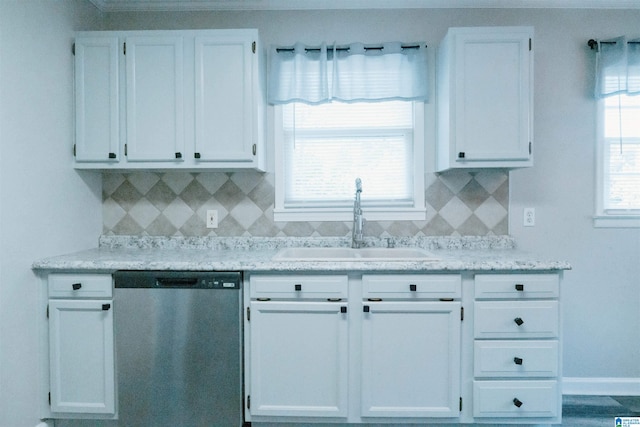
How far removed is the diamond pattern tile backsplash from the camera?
249 cm

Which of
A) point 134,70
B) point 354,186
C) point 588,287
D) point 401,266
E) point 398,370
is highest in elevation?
point 134,70

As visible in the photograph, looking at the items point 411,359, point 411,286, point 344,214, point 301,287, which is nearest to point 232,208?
point 344,214

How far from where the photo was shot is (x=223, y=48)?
218 centimetres

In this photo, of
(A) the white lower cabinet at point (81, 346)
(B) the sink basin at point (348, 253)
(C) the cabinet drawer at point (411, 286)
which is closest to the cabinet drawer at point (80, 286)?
(A) the white lower cabinet at point (81, 346)

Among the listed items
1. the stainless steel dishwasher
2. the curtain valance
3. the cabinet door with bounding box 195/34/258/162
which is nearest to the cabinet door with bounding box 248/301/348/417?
the stainless steel dishwasher

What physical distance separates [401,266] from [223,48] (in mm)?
1556

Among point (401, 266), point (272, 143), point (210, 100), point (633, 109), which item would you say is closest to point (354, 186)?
point (272, 143)

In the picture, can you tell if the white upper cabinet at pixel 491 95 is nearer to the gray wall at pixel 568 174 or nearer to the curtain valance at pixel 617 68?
the gray wall at pixel 568 174

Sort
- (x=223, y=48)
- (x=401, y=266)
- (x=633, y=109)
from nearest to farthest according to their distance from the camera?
(x=401, y=266) < (x=223, y=48) < (x=633, y=109)

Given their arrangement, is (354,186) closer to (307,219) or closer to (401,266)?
(307,219)

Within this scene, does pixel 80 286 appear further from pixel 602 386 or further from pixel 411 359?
pixel 602 386

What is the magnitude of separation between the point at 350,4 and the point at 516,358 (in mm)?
2264

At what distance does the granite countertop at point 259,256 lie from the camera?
188 centimetres

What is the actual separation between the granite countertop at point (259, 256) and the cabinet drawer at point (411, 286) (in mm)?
49
